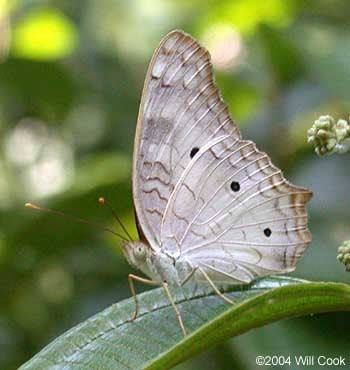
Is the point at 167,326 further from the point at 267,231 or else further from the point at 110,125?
the point at 110,125

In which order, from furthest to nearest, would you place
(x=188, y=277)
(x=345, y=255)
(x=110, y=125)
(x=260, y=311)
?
1. (x=110, y=125)
2. (x=188, y=277)
3. (x=345, y=255)
4. (x=260, y=311)

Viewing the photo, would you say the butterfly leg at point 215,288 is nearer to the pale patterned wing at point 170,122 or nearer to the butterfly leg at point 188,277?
the butterfly leg at point 188,277

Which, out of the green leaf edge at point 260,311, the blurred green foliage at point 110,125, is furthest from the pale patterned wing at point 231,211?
the green leaf edge at point 260,311

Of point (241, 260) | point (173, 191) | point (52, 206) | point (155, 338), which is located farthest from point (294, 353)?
point (52, 206)

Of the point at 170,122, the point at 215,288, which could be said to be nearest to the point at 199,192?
the point at 170,122

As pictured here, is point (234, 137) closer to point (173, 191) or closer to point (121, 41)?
point (173, 191)

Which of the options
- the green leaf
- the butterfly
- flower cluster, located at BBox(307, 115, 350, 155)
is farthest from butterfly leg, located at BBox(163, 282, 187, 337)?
flower cluster, located at BBox(307, 115, 350, 155)
